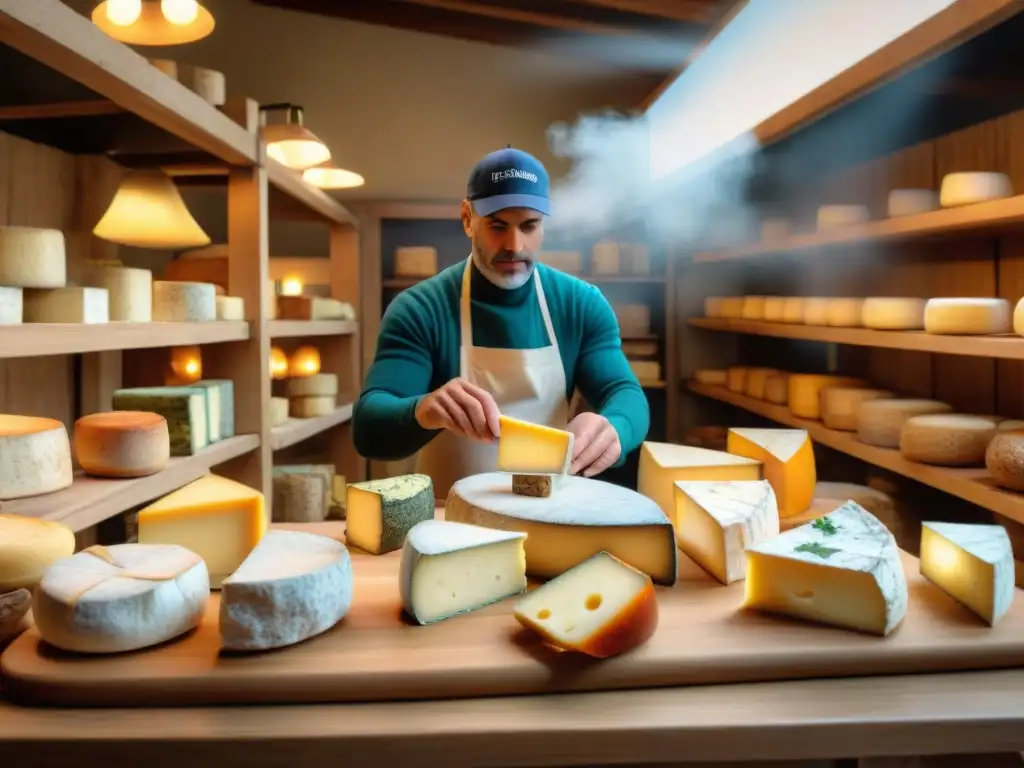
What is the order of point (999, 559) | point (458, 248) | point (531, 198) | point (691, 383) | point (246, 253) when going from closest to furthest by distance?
point (999, 559) → point (531, 198) → point (246, 253) → point (691, 383) → point (458, 248)

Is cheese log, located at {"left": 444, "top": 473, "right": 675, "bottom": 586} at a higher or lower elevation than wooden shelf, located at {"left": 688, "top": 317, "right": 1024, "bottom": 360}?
lower

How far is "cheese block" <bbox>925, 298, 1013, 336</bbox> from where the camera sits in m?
2.38

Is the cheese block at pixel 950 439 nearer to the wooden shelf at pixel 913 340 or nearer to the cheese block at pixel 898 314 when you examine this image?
the wooden shelf at pixel 913 340

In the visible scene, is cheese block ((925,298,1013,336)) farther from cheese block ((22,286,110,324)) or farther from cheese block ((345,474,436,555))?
cheese block ((22,286,110,324))

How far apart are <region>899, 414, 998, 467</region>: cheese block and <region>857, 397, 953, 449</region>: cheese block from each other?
175 millimetres

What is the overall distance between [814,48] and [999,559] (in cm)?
228

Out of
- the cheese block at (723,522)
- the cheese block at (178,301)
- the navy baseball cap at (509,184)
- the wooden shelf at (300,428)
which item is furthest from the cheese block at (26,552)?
the wooden shelf at (300,428)

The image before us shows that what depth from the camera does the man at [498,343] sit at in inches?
85.7

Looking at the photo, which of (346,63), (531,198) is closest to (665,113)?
(346,63)

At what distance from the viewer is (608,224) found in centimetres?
548

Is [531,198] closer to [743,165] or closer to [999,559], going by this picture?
[999,559]

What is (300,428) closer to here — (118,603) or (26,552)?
(26,552)

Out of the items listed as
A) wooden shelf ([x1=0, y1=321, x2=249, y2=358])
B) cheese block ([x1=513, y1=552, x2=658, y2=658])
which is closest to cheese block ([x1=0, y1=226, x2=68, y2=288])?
wooden shelf ([x1=0, y1=321, x2=249, y2=358])

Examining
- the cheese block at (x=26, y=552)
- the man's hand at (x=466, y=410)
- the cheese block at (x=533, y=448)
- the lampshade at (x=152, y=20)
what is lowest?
the cheese block at (x=26, y=552)
